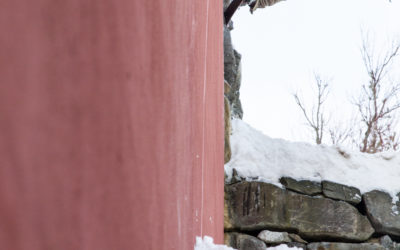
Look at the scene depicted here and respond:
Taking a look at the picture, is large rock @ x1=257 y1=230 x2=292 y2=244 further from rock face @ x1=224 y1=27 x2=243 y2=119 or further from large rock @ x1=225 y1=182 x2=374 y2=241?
rock face @ x1=224 y1=27 x2=243 y2=119

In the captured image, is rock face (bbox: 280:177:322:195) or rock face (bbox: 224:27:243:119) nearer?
rock face (bbox: 280:177:322:195)

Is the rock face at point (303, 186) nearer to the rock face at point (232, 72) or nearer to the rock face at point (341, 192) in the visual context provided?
the rock face at point (341, 192)

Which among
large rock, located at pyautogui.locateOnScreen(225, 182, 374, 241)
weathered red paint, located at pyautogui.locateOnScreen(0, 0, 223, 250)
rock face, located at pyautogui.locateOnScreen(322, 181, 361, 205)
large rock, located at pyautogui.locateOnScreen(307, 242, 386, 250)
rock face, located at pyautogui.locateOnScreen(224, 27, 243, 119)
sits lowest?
large rock, located at pyautogui.locateOnScreen(307, 242, 386, 250)

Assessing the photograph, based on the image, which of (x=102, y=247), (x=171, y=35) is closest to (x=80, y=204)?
(x=102, y=247)

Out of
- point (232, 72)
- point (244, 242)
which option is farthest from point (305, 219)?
point (232, 72)

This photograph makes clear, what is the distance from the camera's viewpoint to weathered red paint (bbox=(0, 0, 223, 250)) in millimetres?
325

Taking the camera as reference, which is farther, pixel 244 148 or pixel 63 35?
pixel 244 148

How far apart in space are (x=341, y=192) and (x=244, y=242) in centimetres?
119

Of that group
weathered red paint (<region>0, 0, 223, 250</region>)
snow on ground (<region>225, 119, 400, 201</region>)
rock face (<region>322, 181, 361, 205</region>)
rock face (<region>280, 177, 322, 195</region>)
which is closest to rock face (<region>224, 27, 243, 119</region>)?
snow on ground (<region>225, 119, 400, 201</region>)

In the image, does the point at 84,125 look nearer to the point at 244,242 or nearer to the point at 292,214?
the point at 244,242

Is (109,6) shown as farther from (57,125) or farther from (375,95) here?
(375,95)

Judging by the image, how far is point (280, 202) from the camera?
4.38 m

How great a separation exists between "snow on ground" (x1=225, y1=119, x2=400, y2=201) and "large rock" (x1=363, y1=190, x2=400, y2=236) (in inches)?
3.7

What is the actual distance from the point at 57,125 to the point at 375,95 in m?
10.8
